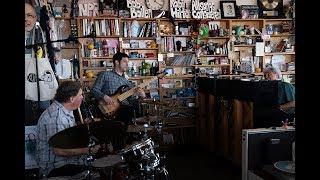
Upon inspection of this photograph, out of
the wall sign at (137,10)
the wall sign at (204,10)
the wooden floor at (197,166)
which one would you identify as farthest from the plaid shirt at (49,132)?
the wall sign at (204,10)

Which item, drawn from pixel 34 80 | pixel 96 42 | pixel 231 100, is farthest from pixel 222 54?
pixel 34 80

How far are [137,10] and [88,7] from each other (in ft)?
2.77

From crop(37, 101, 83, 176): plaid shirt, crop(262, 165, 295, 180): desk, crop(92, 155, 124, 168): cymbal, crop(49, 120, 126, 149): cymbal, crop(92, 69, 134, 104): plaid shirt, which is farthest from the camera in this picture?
crop(92, 69, 134, 104): plaid shirt

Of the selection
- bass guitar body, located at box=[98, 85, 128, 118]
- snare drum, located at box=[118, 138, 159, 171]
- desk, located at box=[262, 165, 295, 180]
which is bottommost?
snare drum, located at box=[118, 138, 159, 171]

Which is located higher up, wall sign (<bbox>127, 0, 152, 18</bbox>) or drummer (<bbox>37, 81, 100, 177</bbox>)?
wall sign (<bbox>127, 0, 152, 18</bbox>)

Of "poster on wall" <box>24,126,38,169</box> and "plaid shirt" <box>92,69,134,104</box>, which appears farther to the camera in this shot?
"plaid shirt" <box>92,69,134,104</box>

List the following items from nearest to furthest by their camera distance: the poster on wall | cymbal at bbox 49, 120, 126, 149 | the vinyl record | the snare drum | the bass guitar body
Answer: cymbal at bbox 49, 120, 126, 149 → the snare drum → the poster on wall → the bass guitar body → the vinyl record

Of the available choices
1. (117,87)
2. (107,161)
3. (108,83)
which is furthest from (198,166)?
(107,161)

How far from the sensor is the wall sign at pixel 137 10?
6114mm

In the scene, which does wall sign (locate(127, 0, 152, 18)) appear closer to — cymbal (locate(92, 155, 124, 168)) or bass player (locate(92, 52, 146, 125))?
bass player (locate(92, 52, 146, 125))

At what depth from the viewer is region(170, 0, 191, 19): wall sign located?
249 inches

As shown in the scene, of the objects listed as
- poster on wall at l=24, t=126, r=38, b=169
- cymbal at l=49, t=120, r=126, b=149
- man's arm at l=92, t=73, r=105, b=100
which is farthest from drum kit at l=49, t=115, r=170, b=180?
man's arm at l=92, t=73, r=105, b=100

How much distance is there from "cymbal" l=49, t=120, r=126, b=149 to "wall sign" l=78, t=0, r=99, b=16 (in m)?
3.54

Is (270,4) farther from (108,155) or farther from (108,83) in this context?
(108,155)
